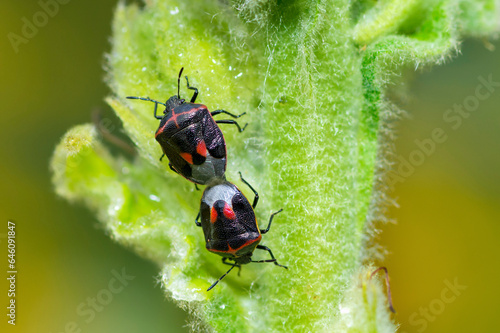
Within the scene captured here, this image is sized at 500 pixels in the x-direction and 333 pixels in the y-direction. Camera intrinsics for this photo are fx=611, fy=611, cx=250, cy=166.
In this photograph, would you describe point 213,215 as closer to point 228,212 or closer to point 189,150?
point 228,212

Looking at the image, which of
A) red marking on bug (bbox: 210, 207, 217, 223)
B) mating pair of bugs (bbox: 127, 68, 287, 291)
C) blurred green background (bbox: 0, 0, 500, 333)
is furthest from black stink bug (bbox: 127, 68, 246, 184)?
blurred green background (bbox: 0, 0, 500, 333)

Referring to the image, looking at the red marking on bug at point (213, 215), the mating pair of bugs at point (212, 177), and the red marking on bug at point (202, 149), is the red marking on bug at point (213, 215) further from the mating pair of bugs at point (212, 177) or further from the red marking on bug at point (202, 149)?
the red marking on bug at point (202, 149)

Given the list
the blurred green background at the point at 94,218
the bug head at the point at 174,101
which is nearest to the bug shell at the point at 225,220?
the bug head at the point at 174,101

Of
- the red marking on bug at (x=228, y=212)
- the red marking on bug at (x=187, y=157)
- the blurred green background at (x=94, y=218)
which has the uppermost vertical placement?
the red marking on bug at (x=187, y=157)

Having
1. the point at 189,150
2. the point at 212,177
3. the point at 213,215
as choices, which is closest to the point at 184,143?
the point at 189,150

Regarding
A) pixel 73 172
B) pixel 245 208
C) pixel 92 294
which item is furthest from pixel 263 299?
pixel 92 294

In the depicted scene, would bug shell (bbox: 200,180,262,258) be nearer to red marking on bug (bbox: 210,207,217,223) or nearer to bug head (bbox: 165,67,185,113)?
red marking on bug (bbox: 210,207,217,223)

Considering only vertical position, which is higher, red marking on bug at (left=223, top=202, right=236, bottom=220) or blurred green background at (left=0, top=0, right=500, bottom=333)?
red marking on bug at (left=223, top=202, right=236, bottom=220)

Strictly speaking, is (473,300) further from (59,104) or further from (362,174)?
(59,104)
